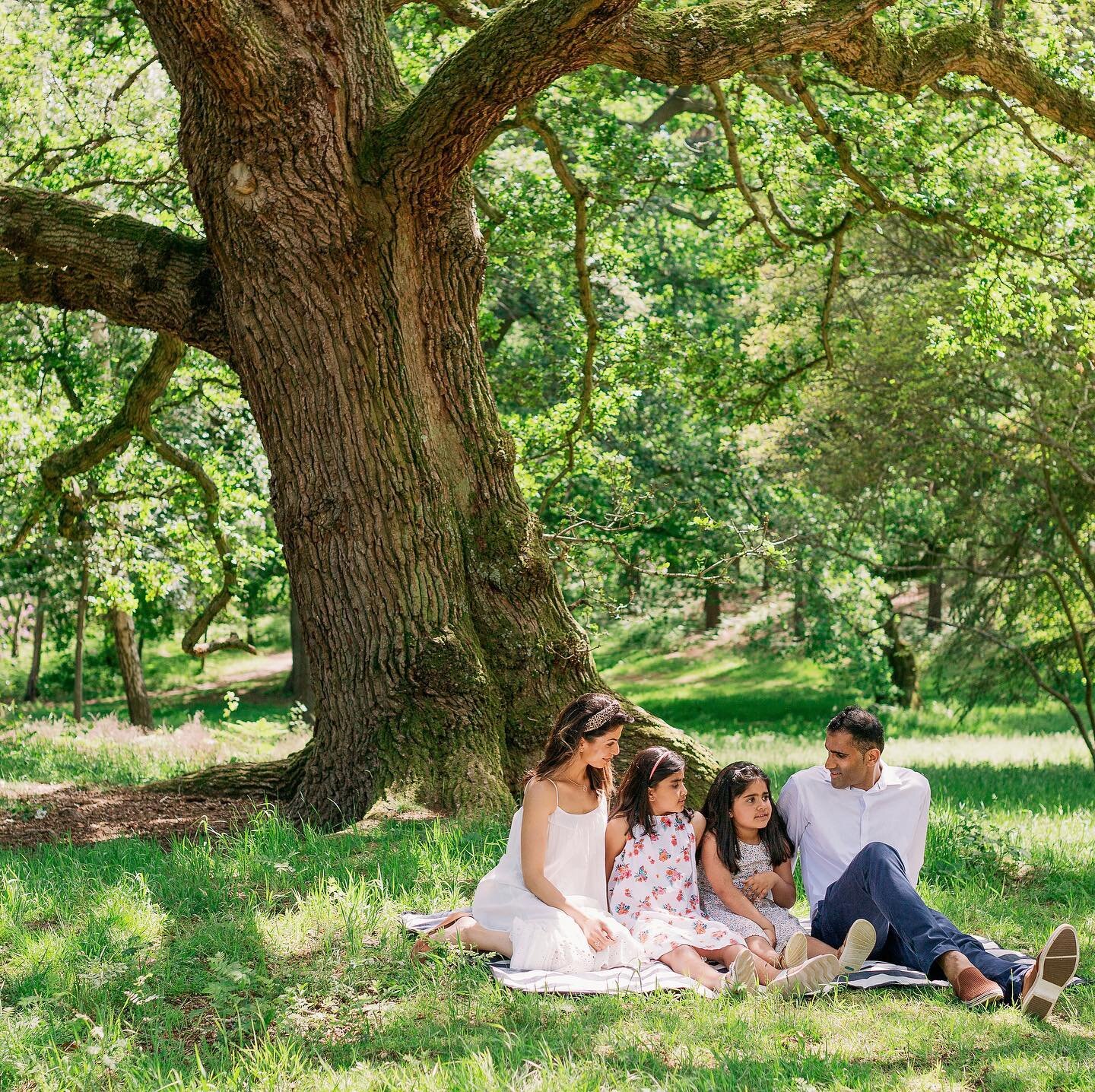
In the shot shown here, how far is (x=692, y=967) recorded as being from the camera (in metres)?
4.94

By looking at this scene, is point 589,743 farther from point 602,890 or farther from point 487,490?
point 487,490

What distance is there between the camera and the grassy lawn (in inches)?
149

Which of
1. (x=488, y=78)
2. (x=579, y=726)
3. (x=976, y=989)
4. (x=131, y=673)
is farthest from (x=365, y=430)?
(x=131, y=673)

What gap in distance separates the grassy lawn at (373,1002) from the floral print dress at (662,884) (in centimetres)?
72

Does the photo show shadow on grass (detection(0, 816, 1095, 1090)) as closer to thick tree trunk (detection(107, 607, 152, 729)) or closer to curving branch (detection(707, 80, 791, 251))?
curving branch (detection(707, 80, 791, 251))

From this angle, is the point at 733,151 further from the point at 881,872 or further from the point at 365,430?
the point at 881,872

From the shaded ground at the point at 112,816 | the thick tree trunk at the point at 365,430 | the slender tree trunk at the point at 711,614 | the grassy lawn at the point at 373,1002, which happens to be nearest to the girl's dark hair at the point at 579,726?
the grassy lawn at the point at 373,1002

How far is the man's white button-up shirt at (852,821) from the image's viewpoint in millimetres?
5688

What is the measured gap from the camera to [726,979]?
4770 millimetres

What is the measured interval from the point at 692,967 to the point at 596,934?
1.37 feet

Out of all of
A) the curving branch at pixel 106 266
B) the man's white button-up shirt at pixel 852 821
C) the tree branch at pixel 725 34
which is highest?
the tree branch at pixel 725 34

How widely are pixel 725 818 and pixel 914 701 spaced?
19540 mm

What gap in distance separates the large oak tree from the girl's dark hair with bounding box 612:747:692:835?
1.30 metres

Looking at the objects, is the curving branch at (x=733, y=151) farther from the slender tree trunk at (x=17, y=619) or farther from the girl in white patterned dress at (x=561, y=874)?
the slender tree trunk at (x=17, y=619)
